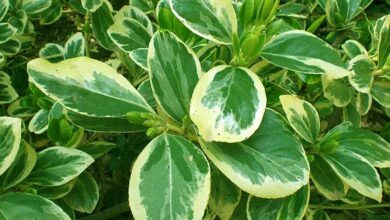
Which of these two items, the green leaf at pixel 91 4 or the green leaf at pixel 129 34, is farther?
the green leaf at pixel 91 4

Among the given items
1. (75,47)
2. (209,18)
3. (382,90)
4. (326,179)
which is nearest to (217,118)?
(209,18)

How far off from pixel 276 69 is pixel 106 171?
80 centimetres

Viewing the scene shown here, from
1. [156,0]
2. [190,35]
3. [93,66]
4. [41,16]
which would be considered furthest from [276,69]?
[41,16]

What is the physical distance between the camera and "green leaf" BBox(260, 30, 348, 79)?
0.72 metres

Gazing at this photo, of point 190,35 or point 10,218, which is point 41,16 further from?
point 10,218

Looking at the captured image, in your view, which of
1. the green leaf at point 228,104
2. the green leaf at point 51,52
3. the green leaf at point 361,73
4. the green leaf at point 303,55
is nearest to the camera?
the green leaf at point 228,104

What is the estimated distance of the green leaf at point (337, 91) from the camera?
2.89 ft

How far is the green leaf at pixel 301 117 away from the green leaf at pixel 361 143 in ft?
0.08

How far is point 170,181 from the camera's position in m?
0.64

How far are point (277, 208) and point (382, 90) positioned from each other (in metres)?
0.31

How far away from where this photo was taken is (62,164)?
0.79 metres

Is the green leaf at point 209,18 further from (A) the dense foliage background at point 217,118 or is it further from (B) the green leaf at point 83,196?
(B) the green leaf at point 83,196

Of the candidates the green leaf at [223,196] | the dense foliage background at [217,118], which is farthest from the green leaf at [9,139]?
the green leaf at [223,196]

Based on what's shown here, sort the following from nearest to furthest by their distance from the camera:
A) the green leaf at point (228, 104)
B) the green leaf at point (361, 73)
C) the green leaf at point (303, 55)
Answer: the green leaf at point (228, 104), the green leaf at point (303, 55), the green leaf at point (361, 73)
